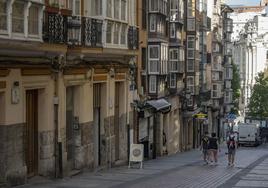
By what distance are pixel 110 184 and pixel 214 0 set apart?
6341 centimetres

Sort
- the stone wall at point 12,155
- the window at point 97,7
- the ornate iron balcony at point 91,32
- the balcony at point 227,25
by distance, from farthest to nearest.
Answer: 1. the balcony at point 227,25
2. the window at point 97,7
3. the ornate iron balcony at point 91,32
4. the stone wall at point 12,155

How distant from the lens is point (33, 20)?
18562 mm

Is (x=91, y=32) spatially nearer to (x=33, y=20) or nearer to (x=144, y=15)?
(x=33, y=20)

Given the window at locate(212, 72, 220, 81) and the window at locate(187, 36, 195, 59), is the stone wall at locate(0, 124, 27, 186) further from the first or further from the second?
the window at locate(212, 72, 220, 81)

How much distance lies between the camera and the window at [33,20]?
722 inches

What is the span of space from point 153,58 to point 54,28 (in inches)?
837

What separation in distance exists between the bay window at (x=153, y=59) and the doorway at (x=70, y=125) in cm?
1772

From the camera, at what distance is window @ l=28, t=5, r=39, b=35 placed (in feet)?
60.1

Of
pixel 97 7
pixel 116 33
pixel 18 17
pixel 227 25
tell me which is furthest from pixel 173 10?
pixel 227 25

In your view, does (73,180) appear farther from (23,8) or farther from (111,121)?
(111,121)

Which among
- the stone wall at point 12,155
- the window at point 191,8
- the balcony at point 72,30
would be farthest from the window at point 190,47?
the stone wall at point 12,155

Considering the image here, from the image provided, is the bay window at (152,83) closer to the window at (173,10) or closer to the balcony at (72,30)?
the window at (173,10)

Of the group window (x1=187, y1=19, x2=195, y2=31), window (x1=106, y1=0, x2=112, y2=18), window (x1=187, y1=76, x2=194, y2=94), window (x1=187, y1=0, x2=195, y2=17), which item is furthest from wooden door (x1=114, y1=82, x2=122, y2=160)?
window (x1=187, y1=0, x2=195, y2=17)

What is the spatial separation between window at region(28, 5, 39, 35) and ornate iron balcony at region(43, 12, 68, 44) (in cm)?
80
